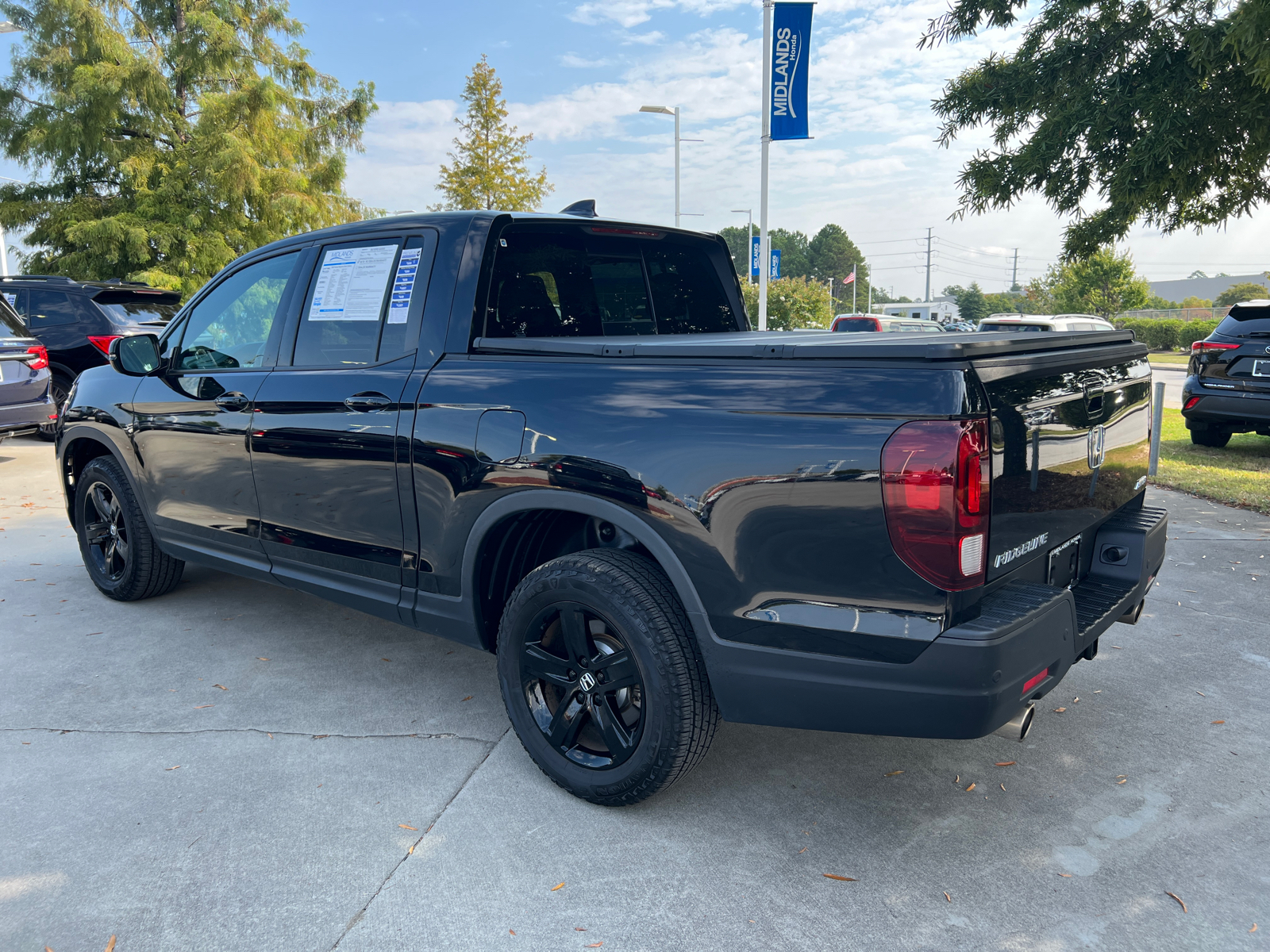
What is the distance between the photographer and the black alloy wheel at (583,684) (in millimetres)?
2750

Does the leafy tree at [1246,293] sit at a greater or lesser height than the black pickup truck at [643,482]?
greater

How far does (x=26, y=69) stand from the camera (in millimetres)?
18766

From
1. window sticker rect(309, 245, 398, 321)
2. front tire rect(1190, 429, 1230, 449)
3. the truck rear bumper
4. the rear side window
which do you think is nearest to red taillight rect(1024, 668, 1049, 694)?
the truck rear bumper

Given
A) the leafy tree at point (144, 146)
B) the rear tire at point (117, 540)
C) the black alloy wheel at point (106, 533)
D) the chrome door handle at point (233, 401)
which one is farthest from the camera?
the leafy tree at point (144, 146)

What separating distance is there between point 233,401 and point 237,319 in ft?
1.47

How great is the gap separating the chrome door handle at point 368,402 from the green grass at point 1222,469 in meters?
7.03

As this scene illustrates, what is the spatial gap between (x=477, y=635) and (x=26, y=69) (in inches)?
858

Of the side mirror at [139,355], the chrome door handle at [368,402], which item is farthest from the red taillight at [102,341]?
the chrome door handle at [368,402]

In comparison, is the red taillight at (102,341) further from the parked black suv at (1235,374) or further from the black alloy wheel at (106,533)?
the parked black suv at (1235,374)

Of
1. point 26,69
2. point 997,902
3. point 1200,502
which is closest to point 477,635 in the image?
point 997,902

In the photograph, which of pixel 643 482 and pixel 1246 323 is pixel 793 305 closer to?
pixel 1246 323

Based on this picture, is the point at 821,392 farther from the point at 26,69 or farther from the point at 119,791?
the point at 26,69

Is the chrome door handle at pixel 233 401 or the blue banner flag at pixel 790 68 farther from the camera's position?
the blue banner flag at pixel 790 68

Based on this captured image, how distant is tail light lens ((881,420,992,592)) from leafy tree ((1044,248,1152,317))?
50220mm
